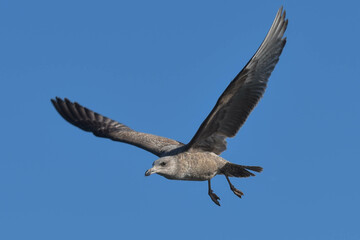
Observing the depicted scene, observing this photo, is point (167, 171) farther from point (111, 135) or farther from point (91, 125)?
point (91, 125)

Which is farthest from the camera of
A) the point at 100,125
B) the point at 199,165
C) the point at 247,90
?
the point at 100,125

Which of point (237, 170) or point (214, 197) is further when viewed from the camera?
point (214, 197)

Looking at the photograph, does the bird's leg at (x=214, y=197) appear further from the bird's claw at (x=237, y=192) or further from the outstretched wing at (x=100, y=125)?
the outstretched wing at (x=100, y=125)

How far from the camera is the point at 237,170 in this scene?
11391 mm

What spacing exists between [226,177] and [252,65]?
2.32m

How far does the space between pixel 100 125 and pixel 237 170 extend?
173 inches

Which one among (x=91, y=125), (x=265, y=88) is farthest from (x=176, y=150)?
(x=91, y=125)

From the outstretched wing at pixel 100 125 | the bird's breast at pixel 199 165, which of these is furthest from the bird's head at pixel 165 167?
the outstretched wing at pixel 100 125

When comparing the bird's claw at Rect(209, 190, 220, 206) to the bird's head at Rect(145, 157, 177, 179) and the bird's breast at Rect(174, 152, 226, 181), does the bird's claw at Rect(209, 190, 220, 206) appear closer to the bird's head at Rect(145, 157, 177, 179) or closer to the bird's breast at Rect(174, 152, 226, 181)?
the bird's breast at Rect(174, 152, 226, 181)

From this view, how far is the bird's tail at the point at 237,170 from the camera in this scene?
11.3 metres

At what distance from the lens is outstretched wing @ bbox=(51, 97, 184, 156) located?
42.8 ft

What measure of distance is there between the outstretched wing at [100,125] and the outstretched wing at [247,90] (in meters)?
1.86

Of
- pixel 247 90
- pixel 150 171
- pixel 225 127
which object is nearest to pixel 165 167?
pixel 150 171

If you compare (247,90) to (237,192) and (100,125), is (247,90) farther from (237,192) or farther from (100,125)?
(100,125)
